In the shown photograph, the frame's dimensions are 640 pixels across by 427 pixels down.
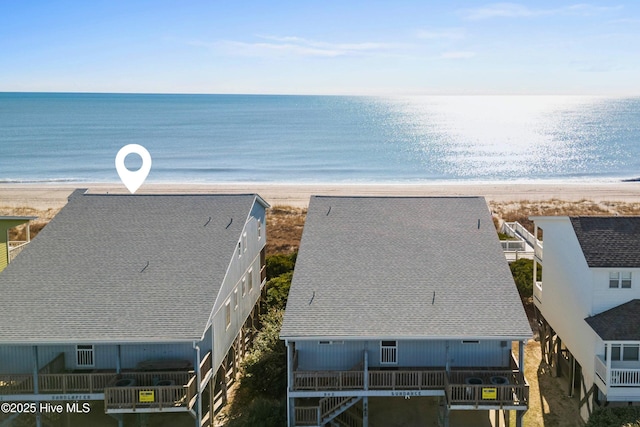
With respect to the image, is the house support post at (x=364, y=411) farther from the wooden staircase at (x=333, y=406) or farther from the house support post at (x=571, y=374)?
the house support post at (x=571, y=374)

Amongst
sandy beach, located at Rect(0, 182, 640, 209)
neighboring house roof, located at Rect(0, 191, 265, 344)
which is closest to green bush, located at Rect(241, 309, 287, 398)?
neighboring house roof, located at Rect(0, 191, 265, 344)

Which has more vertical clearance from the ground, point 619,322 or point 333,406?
point 619,322

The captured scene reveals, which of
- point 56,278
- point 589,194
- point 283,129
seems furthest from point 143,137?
point 56,278

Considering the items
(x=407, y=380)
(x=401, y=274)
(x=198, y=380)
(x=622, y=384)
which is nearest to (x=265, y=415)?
(x=198, y=380)

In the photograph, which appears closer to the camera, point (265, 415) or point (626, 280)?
point (265, 415)

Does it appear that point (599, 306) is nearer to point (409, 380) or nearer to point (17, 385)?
point (409, 380)

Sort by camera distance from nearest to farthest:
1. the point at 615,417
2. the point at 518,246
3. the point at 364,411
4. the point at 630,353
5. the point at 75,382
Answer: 1. the point at 615,417
2. the point at 75,382
3. the point at 364,411
4. the point at 630,353
5. the point at 518,246

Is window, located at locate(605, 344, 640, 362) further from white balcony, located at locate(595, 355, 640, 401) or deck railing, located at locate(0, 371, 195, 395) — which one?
deck railing, located at locate(0, 371, 195, 395)
